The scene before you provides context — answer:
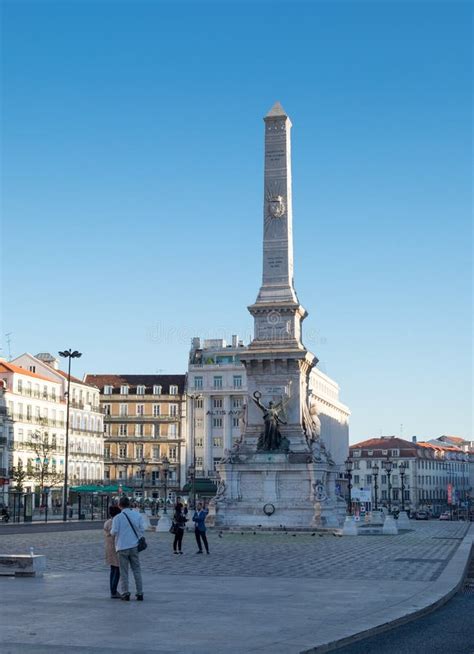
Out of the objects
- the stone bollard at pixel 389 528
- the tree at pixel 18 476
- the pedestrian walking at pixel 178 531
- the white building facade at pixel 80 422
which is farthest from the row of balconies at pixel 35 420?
the pedestrian walking at pixel 178 531

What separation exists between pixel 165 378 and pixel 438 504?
6015 cm

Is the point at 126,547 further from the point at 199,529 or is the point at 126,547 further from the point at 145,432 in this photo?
the point at 145,432

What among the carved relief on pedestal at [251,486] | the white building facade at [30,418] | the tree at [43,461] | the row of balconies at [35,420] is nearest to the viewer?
the carved relief on pedestal at [251,486]

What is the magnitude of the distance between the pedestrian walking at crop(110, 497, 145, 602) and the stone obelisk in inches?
1181

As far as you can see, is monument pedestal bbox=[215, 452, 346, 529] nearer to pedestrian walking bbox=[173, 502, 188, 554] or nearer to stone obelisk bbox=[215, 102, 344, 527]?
stone obelisk bbox=[215, 102, 344, 527]

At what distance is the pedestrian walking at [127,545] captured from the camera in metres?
15.9

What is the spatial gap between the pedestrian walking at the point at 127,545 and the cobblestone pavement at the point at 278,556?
599 centimetres

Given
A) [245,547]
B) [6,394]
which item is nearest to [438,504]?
[6,394]

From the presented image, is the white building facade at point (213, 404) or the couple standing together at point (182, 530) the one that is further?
the white building facade at point (213, 404)

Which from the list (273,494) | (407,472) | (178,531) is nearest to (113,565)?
(178,531)

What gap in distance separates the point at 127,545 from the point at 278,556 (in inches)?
520

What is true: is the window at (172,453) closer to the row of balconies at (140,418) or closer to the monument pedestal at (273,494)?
the row of balconies at (140,418)

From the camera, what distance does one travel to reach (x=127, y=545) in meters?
16.0

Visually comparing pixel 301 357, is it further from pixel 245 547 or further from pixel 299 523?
pixel 245 547
